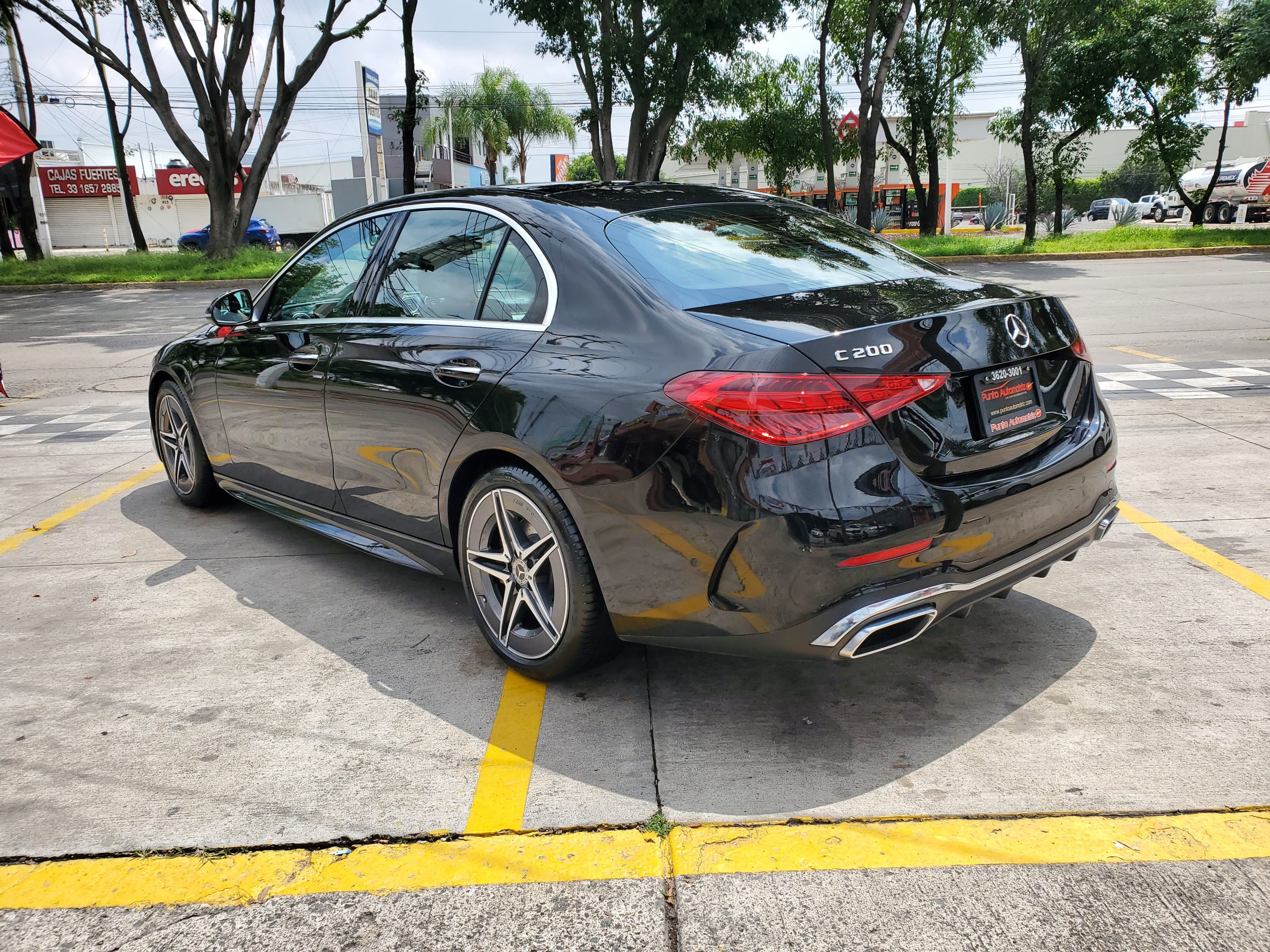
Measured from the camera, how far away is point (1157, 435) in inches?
251

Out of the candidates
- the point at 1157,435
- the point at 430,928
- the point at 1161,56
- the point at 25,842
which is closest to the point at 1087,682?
the point at 430,928

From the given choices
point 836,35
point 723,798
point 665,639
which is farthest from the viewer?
point 836,35

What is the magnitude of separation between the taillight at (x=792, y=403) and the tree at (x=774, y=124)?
1389 inches

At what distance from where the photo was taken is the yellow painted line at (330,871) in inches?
92.0

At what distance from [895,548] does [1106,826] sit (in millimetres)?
844

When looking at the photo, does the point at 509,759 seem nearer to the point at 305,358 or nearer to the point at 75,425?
the point at 305,358

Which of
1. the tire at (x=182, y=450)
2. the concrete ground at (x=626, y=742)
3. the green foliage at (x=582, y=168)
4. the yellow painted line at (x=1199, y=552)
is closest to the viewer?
the concrete ground at (x=626, y=742)

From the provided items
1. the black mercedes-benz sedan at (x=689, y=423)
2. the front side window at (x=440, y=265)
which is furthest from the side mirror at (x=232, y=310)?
the front side window at (x=440, y=265)

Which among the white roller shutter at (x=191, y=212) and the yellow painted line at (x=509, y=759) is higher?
the white roller shutter at (x=191, y=212)

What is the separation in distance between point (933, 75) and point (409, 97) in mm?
16062

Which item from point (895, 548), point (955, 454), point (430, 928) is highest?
point (955, 454)

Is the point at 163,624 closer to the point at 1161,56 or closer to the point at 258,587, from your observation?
the point at 258,587

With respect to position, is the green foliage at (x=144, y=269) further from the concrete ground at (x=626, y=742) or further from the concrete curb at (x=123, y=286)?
the concrete ground at (x=626, y=742)

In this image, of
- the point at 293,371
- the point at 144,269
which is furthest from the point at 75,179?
the point at 293,371
